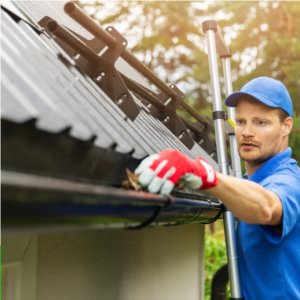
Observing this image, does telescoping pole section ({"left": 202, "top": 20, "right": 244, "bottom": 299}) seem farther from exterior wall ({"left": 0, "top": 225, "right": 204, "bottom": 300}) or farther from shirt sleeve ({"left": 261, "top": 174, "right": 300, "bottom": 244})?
exterior wall ({"left": 0, "top": 225, "right": 204, "bottom": 300})

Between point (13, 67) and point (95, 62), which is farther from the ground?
point (95, 62)

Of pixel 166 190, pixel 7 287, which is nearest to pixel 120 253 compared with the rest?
pixel 7 287

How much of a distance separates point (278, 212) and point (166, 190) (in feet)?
2.53

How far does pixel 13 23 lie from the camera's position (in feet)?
6.28

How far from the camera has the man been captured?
1.56 m

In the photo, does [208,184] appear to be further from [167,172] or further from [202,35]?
[202,35]

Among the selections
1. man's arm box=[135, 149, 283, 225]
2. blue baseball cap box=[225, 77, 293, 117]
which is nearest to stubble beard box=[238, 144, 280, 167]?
blue baseball cap box=[225, 77, 293, 117]

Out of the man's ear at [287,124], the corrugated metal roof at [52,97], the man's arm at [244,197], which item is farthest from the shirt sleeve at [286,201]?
the corrugated metal roof at [52,97]

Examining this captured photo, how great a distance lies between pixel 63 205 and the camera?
3.14ft

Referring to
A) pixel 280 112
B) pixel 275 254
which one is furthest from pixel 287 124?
pixel 275 254

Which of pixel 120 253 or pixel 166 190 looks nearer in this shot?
pixel 166 190

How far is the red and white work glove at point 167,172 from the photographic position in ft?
4.66

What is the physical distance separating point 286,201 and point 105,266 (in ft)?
4.06

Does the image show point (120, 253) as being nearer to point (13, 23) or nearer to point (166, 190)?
point (166, 190)
